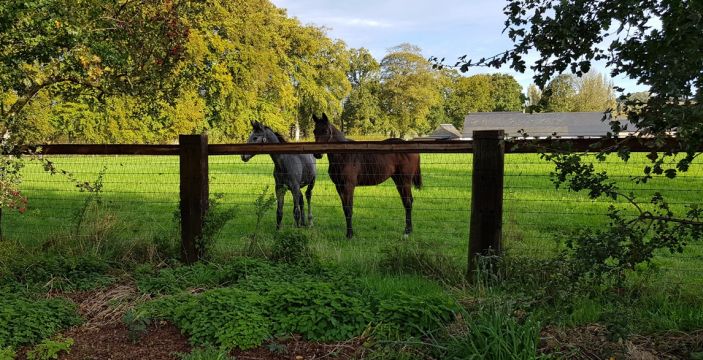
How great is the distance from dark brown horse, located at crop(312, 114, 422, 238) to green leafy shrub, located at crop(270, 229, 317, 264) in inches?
98.6

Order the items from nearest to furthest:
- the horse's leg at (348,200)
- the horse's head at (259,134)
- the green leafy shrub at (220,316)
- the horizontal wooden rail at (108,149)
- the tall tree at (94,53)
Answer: the green leafy shrub at (220,316) → the tall tree at (94,53) → the horizontal wooden rail at (108,149) → the horse's leg at (348,200) → the horse's head at (259,134)

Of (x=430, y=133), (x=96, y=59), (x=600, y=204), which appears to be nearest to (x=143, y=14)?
(x=96, y=59)

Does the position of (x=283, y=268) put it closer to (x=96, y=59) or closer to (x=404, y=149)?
(x=404, y=149)

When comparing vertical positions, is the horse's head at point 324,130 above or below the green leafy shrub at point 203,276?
above

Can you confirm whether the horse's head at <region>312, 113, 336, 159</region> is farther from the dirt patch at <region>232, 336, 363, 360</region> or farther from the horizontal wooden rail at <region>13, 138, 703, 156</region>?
the dirt patch at <region>232, 336, 363, 360</region>

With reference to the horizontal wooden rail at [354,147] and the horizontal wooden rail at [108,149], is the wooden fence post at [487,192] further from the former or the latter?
the horizontal wooden rail at [108,149]

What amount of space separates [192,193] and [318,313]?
2352mm

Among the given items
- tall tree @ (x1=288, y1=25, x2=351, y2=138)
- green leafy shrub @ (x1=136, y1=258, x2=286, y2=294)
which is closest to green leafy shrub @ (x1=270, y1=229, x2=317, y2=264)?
green leafy shrub @ (x1=136, y1=258, x2=286, y2=294)

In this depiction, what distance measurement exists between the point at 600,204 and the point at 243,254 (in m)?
7.37

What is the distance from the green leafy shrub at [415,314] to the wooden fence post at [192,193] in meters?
2.45

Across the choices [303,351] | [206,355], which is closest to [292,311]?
[303,351]

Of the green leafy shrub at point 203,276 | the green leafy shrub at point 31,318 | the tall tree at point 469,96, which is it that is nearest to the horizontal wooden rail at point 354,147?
the green leafy shrub at point 203,276

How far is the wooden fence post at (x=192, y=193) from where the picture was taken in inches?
210

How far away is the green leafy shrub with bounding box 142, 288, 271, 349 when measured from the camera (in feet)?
11.4
